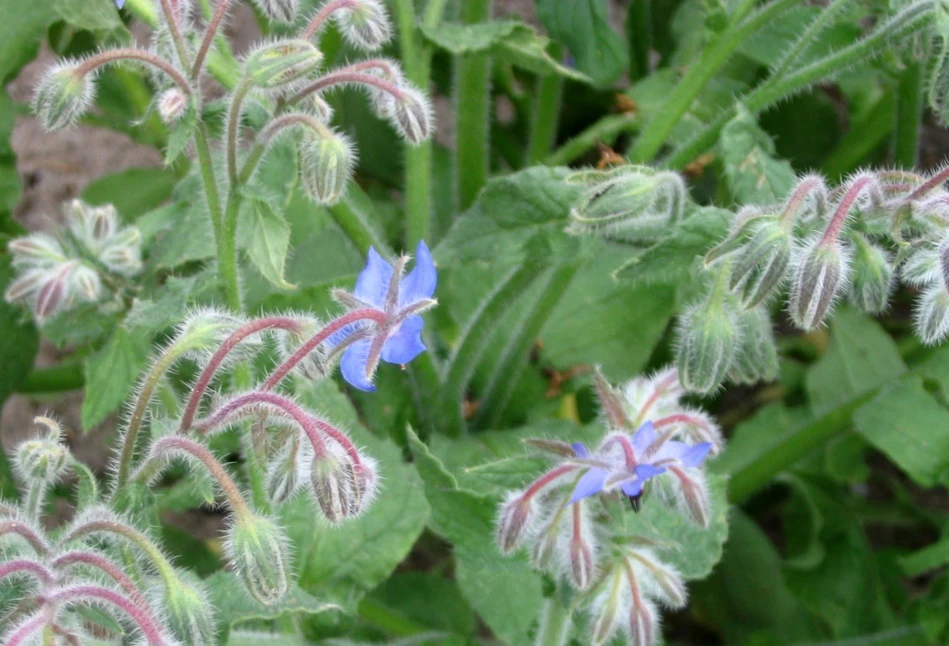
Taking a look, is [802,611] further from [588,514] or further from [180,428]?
[180,428]

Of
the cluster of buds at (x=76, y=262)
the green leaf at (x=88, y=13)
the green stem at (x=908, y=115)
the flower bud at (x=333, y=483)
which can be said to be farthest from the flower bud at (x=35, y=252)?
the green stem at (x=908, y=115)

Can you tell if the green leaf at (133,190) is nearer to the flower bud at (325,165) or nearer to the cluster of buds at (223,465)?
the flower bud at (325,165)

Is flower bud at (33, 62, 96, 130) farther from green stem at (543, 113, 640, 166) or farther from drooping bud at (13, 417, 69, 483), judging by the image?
green stem at (543, 113, 640, 166)

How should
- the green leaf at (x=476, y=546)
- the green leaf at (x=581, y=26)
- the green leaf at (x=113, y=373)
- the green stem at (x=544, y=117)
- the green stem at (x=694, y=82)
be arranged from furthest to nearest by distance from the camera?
the green stem at (x=544, y=117) < the green leaf at (x=581, y=26) < the green stem at (x=694, y=82) < the green leaf at (x=113, y=373) < the green leaf at (x=476, y=546)

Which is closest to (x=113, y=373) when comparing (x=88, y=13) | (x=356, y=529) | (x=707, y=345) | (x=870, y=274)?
(x=356, y=529)

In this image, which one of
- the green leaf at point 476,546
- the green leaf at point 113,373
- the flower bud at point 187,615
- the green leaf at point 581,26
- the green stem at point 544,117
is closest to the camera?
the flower bud at point 187,615

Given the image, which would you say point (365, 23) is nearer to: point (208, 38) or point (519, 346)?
point (208, 38)

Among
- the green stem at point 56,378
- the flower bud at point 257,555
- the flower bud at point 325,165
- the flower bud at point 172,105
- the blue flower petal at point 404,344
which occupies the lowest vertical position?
the green stem at point 56,378
